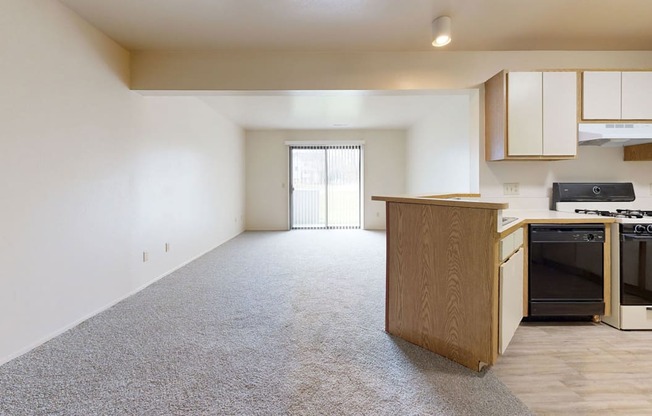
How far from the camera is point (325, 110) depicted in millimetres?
5246

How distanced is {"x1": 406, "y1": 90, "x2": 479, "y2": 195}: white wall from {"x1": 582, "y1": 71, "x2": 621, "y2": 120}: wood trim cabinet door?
81 cm

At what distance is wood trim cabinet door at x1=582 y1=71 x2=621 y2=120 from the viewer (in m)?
2.51

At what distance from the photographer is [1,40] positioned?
1.75m

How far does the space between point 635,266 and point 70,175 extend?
410cm

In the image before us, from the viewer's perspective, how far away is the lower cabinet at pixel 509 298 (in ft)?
5.49

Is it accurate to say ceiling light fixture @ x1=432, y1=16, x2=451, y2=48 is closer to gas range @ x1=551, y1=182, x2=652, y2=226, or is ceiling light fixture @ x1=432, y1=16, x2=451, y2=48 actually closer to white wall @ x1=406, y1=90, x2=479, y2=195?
white wall @ x1=406, y1=90, x2=479, y2=195

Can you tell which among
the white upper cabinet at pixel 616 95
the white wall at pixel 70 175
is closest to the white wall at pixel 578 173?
the white upper cabinet at pixel 616 95

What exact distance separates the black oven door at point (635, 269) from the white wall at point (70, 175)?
3.95 metres

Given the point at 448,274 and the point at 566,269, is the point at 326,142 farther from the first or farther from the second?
the point at 448,274

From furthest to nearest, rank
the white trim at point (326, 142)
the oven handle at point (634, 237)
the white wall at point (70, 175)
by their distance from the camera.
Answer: the white trim at point (326, 142), the oven handle at point (634, 237), the white wall at point (70, 175)

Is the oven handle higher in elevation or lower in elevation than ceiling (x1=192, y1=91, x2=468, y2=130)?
lower

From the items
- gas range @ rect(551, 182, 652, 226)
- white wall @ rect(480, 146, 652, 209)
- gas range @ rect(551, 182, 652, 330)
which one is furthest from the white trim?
gas range @ rect(551, 182, 652, 330)

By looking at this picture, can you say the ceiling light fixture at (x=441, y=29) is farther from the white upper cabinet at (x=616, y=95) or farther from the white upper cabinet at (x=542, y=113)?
the white upper cabinet at (x=616, y=95)

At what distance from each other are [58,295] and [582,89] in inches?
167
